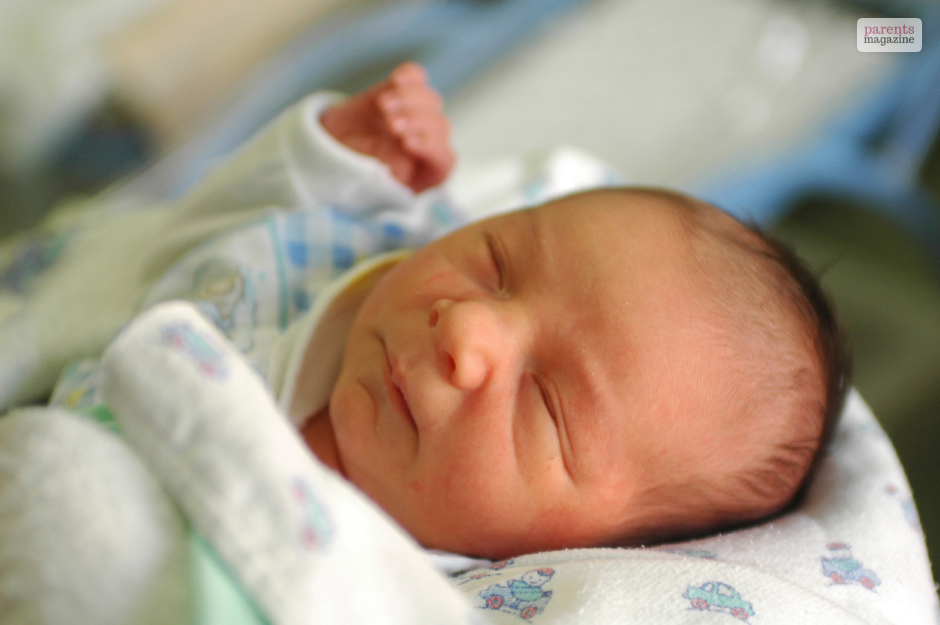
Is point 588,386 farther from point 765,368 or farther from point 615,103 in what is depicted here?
point 615,103

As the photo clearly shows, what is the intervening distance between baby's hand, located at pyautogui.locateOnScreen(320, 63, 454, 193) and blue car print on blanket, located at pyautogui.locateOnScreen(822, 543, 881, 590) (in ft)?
2.28

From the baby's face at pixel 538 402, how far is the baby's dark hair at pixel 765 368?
1.4 inches

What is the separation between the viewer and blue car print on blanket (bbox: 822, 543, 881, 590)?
685mm

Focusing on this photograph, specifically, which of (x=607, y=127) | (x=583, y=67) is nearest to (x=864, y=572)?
(x=607, y=127)

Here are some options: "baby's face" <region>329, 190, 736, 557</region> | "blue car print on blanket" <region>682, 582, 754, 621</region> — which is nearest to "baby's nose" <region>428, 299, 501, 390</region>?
"baby's face" <region>329, 190, 736, 557</region>

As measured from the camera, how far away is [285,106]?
5.45 feet

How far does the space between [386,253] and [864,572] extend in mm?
681

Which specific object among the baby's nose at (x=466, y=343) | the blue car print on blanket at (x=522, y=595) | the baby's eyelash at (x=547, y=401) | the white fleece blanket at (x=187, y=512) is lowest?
the blue car print on blanket at (x=522, y=595)

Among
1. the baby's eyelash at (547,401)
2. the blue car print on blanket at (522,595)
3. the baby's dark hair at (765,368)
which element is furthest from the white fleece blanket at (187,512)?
the baby's dark hair at (765,368)

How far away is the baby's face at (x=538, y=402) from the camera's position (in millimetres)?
655

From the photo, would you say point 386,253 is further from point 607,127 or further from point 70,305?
point 607,127

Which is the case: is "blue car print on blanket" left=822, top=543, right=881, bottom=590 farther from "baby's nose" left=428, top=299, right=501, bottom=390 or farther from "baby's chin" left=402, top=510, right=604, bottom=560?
"baby's nose" left=428, top=299, right=501, bottom=390

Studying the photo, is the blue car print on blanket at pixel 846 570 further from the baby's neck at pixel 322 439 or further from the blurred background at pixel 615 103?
the blurred background at pixel 615 103

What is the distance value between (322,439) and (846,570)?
0.56 metres
